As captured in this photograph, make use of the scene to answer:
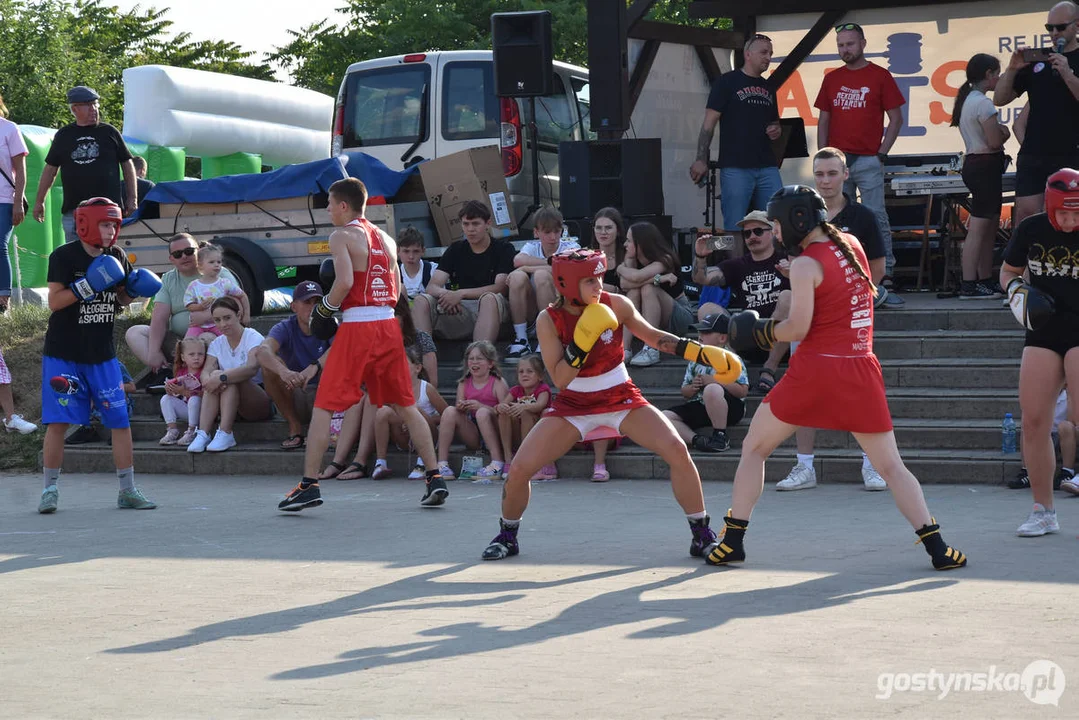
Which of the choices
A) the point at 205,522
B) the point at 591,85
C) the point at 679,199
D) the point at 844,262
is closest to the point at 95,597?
the point at 205,522

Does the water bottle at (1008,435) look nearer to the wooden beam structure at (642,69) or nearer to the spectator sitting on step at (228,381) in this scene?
the spectator sitting on step at (228,381)

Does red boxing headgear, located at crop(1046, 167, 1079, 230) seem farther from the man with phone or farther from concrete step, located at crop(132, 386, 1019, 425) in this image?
the man with phone

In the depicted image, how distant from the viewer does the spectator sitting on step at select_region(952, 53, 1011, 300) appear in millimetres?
12180

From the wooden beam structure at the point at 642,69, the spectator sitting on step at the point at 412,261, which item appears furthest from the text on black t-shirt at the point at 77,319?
the wooden beam structure at the point at 642,69

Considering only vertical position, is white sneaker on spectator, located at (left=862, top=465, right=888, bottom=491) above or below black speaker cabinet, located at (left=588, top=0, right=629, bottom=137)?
below

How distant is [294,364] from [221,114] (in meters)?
10.6

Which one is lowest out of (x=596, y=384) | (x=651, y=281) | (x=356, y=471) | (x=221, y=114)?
(x=356, y=471)

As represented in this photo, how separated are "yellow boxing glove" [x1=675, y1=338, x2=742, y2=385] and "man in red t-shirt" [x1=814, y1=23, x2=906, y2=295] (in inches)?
254

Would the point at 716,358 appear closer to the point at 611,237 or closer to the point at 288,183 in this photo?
the point at 611,237

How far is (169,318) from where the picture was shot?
12500 mm

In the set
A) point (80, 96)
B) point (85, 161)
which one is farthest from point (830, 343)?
point (85, 161)

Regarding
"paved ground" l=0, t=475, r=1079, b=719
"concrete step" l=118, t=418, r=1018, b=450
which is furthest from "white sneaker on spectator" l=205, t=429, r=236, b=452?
"concrete step" l=118, t=418, r=1018, b=450

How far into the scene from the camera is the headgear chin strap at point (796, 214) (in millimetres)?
6504

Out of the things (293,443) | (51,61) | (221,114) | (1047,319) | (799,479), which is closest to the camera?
(1047,319)
